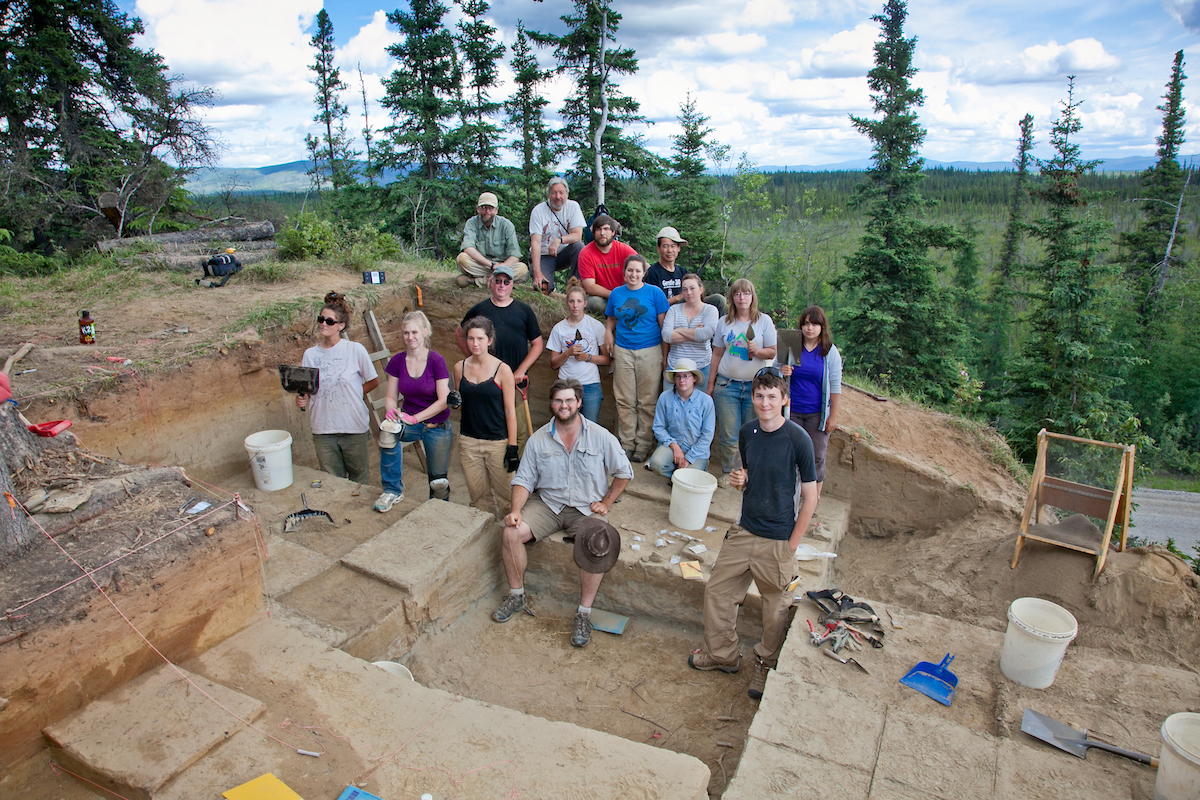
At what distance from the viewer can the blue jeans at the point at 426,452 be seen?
539 cm

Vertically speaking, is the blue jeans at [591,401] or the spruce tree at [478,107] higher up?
the spruce tree at [478,107]

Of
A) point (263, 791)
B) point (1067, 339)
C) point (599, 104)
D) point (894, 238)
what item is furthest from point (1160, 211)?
point (263, 791)

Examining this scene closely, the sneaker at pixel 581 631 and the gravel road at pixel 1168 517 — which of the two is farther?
the gravel road at pixel 1168 517

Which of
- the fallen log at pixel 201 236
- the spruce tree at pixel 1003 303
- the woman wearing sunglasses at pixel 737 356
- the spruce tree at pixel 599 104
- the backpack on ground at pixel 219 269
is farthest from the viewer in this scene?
the spruce tree at pixel 1003 303

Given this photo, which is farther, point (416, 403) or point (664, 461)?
point (664, 461)

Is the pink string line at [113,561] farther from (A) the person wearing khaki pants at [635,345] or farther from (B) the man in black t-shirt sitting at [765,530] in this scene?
(A) the person wearing khaki pants at [635,345]

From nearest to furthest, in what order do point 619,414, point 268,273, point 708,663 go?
point 708,663 < point 619,414 < point 268,273

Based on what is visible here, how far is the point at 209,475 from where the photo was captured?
19.7 feet

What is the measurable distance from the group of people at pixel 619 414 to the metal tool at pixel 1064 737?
1.39 meters

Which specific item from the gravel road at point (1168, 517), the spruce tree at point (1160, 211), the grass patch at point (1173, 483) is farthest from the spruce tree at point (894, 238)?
the spruce tree at point (1160, 211)

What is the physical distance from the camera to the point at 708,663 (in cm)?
436

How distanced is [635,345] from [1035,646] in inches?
145

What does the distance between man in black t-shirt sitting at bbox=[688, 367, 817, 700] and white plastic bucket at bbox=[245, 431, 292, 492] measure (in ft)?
12.5

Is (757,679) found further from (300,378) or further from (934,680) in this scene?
(300,378)
